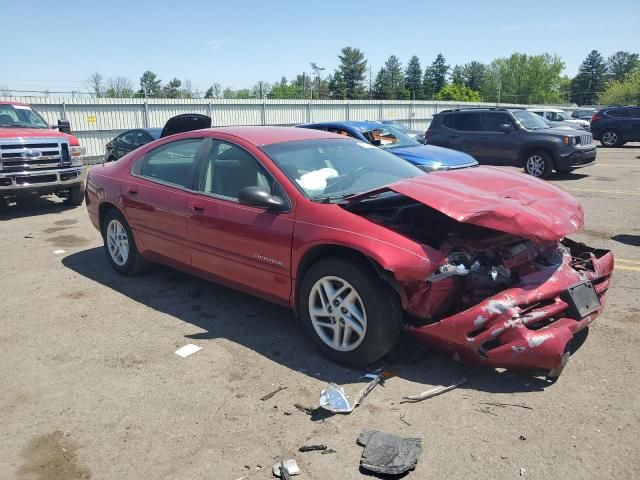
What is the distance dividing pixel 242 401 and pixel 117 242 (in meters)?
3.15

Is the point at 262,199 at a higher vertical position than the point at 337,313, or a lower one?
higher

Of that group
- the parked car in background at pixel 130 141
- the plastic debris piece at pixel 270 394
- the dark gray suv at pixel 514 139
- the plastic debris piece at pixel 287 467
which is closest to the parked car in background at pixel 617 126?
the dark gray suv at pixel 514 139

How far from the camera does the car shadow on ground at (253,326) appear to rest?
342cm

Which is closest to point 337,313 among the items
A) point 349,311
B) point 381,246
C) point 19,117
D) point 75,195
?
point 349,311

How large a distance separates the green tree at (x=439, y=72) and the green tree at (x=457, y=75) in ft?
8.70

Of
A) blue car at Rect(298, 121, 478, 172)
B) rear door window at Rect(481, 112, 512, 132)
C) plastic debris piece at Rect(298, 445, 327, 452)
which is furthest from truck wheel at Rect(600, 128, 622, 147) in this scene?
plastic debris piece at Rect(298, 445, 327, 452)

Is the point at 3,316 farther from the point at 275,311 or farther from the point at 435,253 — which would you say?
the point at 435,253

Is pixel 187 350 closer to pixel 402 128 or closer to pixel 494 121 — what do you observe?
pixel 402 128

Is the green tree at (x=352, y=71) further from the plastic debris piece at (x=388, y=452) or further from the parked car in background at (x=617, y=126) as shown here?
the plastic debris piece at (x=388, y=452)

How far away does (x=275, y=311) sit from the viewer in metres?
4.68

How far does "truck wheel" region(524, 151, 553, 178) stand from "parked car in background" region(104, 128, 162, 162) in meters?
10.1

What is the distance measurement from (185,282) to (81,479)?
3.01 m

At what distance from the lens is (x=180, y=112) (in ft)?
78.7

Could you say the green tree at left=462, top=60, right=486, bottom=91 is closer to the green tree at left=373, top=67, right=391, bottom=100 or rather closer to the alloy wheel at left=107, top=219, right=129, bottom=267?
the green tree at left=373, top=67, right=391, bottom=100
